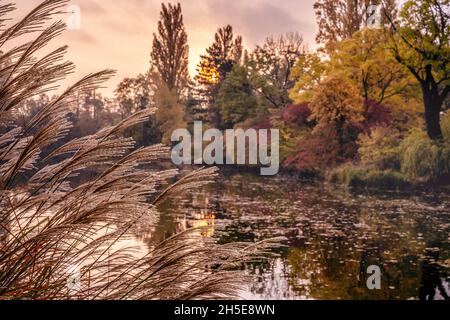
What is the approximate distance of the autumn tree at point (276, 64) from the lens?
1123 inches

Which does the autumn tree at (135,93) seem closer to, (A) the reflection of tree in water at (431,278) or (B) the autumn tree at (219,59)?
(B) the autumn tree at (219,59)

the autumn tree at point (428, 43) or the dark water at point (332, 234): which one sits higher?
the autumn tree at point (428, 43)

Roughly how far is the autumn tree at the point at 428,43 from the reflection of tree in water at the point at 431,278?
38.4ft

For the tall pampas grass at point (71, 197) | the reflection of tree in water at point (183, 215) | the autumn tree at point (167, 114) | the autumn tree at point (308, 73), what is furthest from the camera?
the autumn tree at point (167, 114)

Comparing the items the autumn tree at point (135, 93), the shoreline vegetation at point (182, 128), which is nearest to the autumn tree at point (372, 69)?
the shoreline vegetation at point (182, 128)

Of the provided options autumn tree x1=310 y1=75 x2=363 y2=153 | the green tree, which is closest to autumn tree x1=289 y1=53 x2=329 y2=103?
autumn tree x1=310 y1=75 x2=363 y2=153

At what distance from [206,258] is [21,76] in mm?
826

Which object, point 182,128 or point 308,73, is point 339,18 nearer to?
point 308,73

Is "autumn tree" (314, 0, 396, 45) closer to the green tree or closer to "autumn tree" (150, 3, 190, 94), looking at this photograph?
the green tree

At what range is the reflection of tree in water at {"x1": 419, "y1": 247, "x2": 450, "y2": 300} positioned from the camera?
236 inches

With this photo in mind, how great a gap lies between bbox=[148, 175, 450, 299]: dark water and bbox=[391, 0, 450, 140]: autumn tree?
4.49 meters

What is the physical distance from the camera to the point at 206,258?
1.63 m

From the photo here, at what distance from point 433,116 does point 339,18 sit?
9650mm
